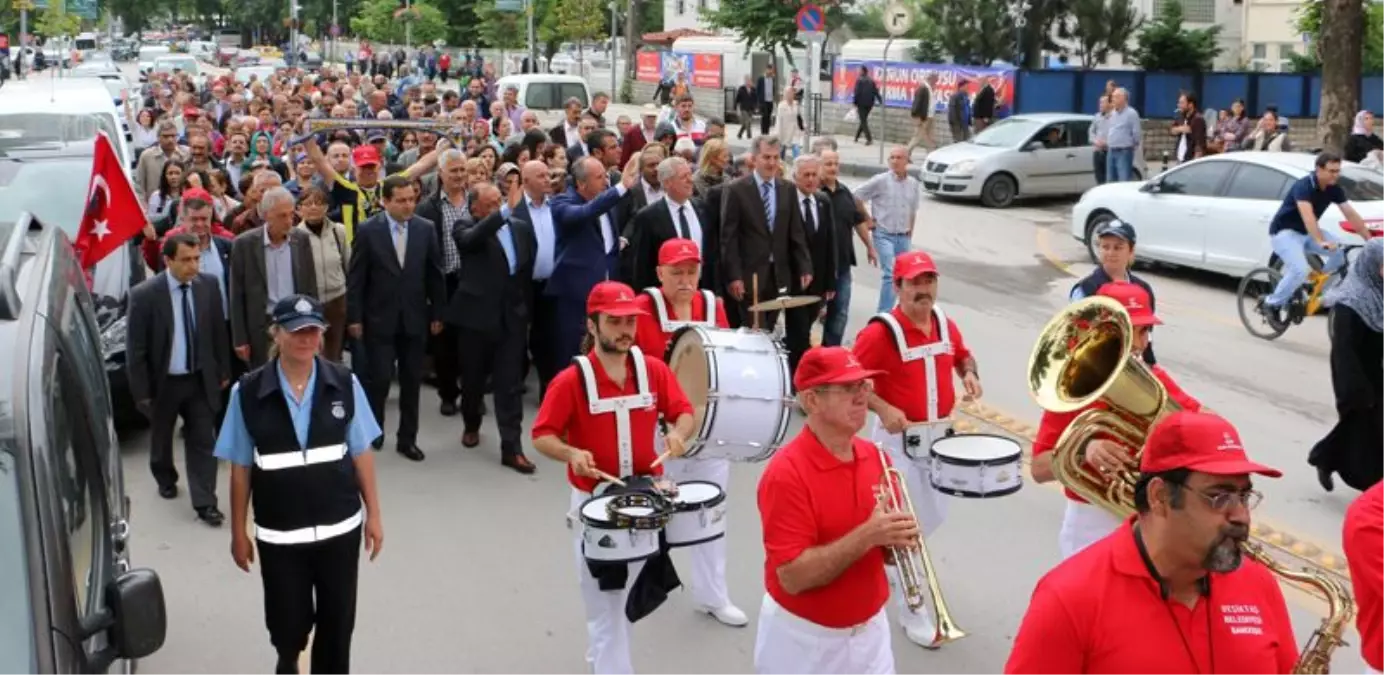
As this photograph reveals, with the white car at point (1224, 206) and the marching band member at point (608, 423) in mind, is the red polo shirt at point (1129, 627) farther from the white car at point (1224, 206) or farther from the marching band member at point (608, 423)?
the white car at point (1224, 206)

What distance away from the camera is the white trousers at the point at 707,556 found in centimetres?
783

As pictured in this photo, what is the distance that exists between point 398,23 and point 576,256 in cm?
7438

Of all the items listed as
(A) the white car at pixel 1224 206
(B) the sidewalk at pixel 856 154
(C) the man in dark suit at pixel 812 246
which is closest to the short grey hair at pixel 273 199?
(C) the man in dark suit at pixel 812 246

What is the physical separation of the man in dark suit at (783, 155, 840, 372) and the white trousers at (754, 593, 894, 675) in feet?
20.9

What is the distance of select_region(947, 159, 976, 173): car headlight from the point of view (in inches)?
1005

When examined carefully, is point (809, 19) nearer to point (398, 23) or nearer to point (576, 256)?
point (576, 256)

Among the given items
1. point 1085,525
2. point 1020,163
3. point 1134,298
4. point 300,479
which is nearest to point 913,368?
point 1134,298

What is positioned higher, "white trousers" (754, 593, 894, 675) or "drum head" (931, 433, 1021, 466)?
"drum head" (931, 433, 1021, 466)

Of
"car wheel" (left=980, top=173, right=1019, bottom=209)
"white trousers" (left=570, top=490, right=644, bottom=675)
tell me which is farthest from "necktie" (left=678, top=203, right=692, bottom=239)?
"car wheel" (left=980, top=173, right=1019, bottom=209)

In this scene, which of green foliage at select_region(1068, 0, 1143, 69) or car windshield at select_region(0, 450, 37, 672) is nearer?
car windshield at select_region(0, 450, 37, 672)

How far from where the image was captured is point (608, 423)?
6871 mm

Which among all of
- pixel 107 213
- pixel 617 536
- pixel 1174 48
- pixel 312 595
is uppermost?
pixel 1174 48

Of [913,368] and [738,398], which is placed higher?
[913,368]

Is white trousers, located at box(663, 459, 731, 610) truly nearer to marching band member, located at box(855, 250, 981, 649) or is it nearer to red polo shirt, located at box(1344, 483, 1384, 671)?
marching band member, located at box(855, 250, 981, 649)
